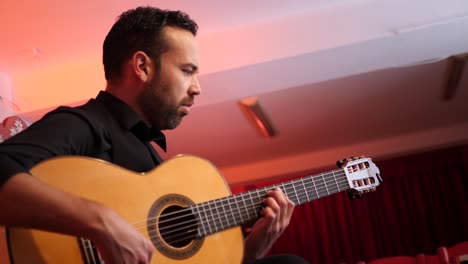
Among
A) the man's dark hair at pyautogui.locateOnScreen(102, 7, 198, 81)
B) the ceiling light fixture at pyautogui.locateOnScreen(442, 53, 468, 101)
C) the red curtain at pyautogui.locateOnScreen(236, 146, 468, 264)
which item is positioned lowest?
the red curtain at pyautogui.locateOnScreen(236, 146, 468, 264)

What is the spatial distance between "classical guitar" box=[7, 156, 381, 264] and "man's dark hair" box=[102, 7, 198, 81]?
306mm

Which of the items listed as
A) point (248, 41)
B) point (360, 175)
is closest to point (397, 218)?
point (248, 41)

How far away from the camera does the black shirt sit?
928mm

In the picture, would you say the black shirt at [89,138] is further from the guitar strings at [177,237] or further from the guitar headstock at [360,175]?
the guitar headstock at [360,175]

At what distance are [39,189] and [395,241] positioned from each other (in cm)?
561

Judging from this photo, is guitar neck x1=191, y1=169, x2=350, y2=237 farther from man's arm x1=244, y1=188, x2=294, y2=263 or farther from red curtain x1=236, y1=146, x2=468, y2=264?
red curtain x1=236, y1=146, x2=468, y2=264

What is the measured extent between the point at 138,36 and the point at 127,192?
461 millimetres

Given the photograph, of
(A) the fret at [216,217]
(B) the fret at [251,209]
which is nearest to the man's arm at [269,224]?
(B) the fret at [251,209]

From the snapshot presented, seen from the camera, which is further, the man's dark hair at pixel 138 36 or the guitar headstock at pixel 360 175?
the guitar headstock at pixel 360 175

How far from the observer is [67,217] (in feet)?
2.91

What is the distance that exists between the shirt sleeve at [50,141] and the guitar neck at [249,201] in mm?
285

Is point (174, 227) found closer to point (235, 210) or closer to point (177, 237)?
point (177, 237)

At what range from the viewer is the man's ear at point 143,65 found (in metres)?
1.33

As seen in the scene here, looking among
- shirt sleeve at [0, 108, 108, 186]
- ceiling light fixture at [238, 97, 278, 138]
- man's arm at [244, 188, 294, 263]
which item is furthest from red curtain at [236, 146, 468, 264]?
shirt sleeve at [0, 108, 108, 186]
